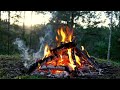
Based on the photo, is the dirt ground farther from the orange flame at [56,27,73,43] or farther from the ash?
the orange flame at [56,27,73,43]

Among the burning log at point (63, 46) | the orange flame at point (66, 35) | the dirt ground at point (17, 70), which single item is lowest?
the dirt ground at point (17, 70)

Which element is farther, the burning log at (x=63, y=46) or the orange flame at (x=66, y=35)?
the orange flame at (x=66, y=35)

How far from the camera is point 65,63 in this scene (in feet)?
19.9

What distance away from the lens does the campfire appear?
5.83m

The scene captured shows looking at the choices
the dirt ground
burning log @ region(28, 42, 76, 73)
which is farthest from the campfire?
the dirt ground

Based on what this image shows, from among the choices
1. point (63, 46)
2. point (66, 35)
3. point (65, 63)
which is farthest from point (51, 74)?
point (66, 35)

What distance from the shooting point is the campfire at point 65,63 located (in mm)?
5832

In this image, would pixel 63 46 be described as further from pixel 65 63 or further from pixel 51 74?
pixel 51 74

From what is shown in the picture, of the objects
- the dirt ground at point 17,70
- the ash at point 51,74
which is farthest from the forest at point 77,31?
the ash at point 51,74

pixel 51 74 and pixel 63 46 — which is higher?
pixel 63 46

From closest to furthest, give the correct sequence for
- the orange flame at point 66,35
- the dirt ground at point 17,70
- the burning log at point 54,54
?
the dirt ground at point 17,70, the burning log at point 54,54, the orange flame at point 66,35

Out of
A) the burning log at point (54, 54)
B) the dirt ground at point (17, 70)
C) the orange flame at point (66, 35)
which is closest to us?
the dirt ground at point (17, 70)

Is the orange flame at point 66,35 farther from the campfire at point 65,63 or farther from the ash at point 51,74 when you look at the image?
the ash at point 51,74
